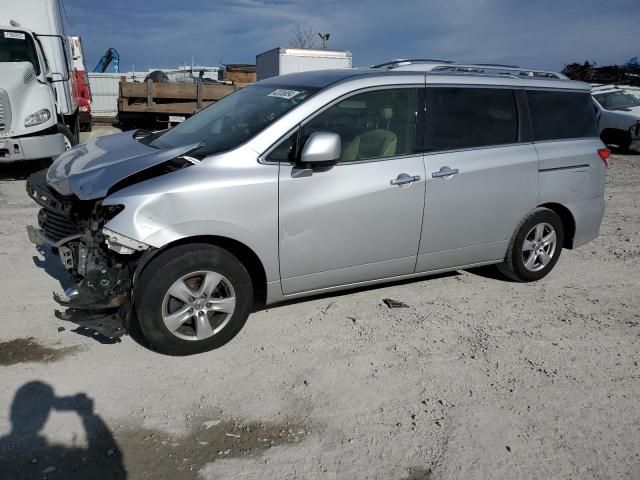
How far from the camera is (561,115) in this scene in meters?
5.05

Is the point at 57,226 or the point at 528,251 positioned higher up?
the point at 57,226

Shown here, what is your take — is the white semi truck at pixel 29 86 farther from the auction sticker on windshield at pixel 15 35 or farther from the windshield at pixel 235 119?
the windshield at pixel 235 119

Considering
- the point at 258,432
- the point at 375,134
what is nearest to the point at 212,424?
the point at 258,432

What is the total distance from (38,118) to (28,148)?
1.99ft

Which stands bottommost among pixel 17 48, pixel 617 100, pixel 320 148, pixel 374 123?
pixel 320 148

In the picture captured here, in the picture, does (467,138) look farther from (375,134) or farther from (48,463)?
(48,463)

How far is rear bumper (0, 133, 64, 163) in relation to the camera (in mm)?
8477

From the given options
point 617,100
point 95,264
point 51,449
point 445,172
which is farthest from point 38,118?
point 617,100

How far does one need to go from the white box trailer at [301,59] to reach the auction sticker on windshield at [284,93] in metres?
14.8

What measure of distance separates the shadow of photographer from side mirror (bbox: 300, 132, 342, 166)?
1.96m

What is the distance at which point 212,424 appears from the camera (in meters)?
2.96

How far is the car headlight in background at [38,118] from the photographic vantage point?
8750mm

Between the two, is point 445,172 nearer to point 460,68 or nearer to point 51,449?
point 460,68

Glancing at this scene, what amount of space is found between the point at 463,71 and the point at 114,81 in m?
23.1
